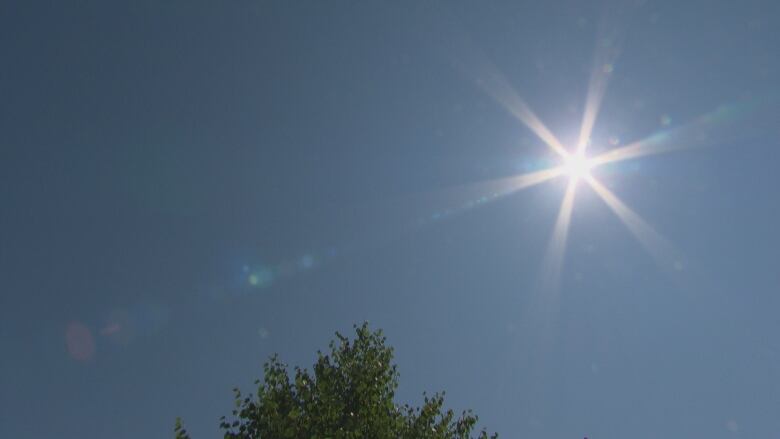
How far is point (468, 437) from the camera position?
56.5 ft

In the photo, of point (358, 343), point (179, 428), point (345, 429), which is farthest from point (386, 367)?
point (179, 428)

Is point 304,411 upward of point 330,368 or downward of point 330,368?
downward

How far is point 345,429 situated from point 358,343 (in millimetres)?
3873

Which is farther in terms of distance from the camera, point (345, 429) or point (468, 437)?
point (468, 437)

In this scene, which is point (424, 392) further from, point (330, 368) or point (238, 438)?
point (238, 438)

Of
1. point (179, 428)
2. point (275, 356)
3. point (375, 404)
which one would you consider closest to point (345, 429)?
point (375, 404)

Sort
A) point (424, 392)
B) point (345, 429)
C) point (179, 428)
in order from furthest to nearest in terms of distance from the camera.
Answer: point (424, 392), point (179, 428), point (345, 429)

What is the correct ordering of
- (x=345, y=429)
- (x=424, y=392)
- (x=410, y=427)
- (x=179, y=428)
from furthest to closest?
(x=424, y=392) < (x=410, y=427) < (x=179, y=428) < (x=345, y=429)

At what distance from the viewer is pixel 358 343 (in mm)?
18000

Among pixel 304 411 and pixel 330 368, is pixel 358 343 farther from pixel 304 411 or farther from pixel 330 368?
pixel 304 411

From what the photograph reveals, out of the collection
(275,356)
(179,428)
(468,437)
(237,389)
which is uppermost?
(468,437)

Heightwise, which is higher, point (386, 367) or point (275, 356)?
point (386, 367)

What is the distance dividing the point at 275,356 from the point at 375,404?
13.9 ft

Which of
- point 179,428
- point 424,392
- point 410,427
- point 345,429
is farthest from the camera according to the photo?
point 424,392
